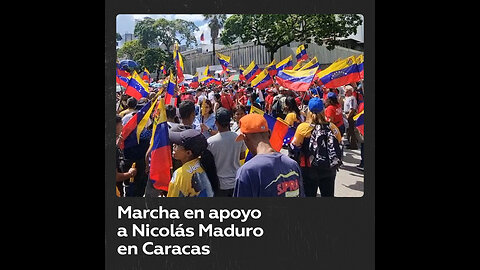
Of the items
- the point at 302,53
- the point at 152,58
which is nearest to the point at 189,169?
the point at 302,53

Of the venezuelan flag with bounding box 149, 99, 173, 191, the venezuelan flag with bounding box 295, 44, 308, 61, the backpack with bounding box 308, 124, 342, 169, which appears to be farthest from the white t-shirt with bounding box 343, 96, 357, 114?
the venezuelan flag with bounding box 149, 99, 173, 191

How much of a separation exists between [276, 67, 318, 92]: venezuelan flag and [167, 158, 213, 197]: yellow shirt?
13.3 feet

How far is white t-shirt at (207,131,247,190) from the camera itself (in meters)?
4.62

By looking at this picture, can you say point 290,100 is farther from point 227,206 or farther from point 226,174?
point 227,206

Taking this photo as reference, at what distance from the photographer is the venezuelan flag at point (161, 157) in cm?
434

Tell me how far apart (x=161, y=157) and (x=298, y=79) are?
4.20 m

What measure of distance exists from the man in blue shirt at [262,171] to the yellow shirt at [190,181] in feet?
1.62

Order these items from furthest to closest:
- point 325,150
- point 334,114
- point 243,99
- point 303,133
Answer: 1. point 243,99
2. point 334,114
3. point 303,133
4. point 325,150

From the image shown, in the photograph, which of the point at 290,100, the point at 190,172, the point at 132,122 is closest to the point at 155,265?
the point at 190,172

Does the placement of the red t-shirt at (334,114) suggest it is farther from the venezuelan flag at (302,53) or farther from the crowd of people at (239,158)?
the venezuelan flag at (302,53)

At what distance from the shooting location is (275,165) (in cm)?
333

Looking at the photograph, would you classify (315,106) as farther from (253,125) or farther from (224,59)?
(224,59)

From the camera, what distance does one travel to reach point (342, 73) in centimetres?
745
